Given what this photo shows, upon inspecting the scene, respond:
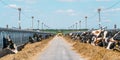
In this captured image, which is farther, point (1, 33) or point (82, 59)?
point (1, 33)

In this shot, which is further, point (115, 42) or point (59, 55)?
point (59, 55)

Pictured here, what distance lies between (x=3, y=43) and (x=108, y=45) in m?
12.5

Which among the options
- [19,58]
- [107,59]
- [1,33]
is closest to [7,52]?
[1,33]

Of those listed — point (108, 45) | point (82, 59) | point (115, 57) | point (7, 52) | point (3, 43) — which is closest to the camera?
point (115, 57)

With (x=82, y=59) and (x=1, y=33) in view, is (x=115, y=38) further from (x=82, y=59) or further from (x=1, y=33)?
(x=1, y=33)

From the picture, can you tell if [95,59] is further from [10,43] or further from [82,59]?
[10,43]

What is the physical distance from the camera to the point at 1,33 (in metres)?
43.9

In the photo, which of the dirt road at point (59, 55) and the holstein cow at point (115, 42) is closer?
the holstein cow at point (115, 42)

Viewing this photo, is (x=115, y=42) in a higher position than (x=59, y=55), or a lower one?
higher

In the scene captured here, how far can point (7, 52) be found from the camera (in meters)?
41.8

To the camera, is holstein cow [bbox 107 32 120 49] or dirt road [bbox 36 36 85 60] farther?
dirt road [bbox 36 36 85 60]

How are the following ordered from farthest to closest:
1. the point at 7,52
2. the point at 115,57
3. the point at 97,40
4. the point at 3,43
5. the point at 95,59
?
the point at 97,40 → the point at 3,43 → the point at 7,52 → the point at 95,59 → the point at 115,57

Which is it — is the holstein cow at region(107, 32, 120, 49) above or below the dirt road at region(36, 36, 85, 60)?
above

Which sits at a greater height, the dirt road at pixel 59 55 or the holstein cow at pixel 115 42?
the holstein cow at pixel 115 42
